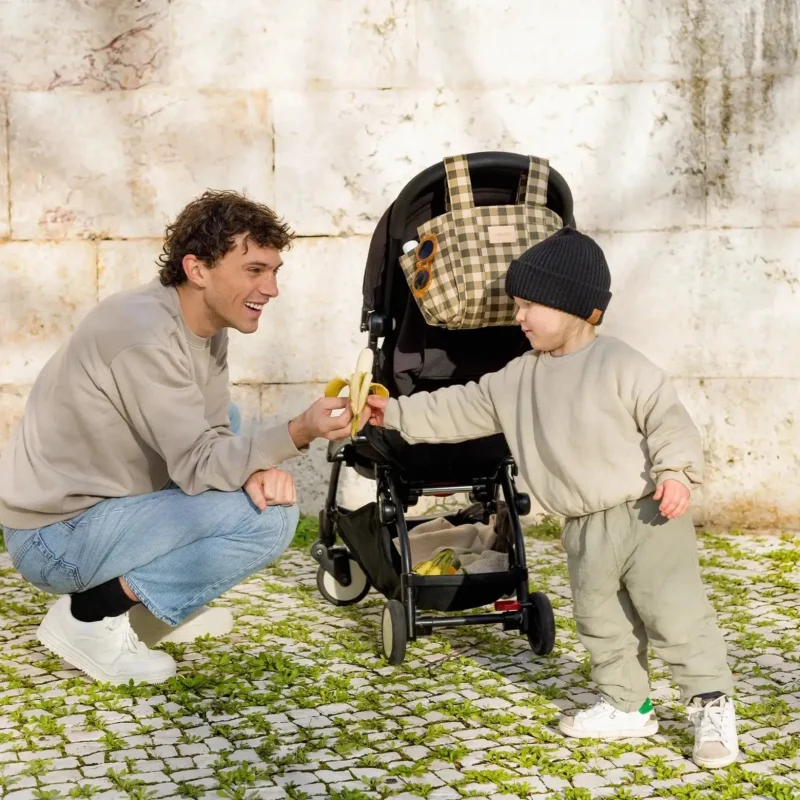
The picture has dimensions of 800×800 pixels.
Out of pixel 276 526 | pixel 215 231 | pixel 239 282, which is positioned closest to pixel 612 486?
pixel 276 526

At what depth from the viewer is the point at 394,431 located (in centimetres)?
409

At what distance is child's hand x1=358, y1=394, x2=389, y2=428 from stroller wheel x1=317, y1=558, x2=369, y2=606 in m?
1.22

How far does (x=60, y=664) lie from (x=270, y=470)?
101 centimetres

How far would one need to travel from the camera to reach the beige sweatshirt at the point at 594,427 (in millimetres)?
3268

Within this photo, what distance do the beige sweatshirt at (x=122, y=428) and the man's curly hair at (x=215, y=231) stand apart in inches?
4.6

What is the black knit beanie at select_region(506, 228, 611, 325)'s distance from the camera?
3.48 metres

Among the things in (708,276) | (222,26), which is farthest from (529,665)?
(222,26)

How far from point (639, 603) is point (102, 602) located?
163 cm

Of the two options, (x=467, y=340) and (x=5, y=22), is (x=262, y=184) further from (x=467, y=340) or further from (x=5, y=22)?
(x=467, y=340)

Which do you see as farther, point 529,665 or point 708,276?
point 708,276

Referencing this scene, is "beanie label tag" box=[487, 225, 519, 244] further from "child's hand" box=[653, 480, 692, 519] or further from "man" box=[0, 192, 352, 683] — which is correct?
"child's hand" box=[653, 480, 692, 519]

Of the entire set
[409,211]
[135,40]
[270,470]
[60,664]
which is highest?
[135,40]

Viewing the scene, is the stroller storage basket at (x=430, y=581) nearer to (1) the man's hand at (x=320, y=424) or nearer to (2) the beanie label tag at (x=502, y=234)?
(1) the man's hand at (x=320, y=424)

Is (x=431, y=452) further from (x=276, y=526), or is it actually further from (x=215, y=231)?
(x=215, y=231)
